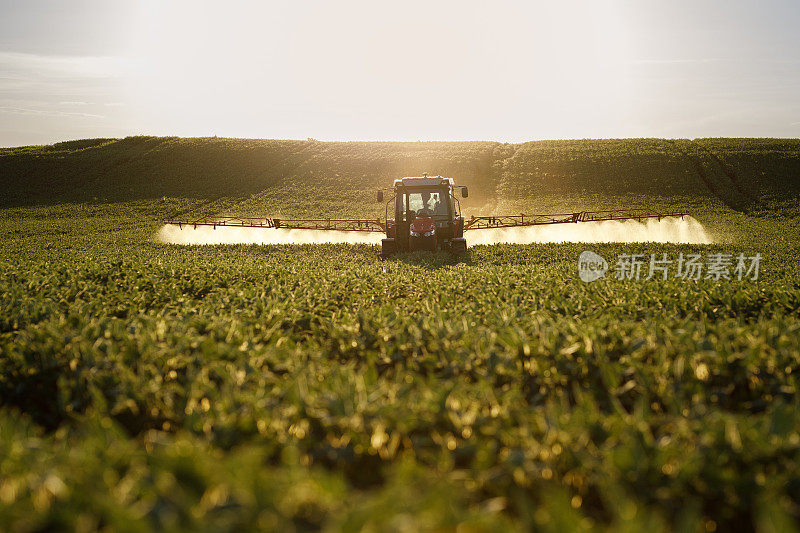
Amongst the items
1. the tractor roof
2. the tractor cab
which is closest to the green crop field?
the tractor cab

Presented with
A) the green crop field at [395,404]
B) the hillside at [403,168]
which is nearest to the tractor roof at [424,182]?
the green crop field at [395,404]

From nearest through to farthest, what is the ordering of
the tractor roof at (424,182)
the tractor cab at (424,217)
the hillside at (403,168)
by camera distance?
1. the tractor cab at (424,217)
2. the tractor roof at (424,182)
3. the hillside at (403,168)

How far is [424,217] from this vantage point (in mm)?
19594

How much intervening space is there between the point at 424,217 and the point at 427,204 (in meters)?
0.76

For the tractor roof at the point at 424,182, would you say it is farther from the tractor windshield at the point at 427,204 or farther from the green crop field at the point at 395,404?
the green crop field at the point at 395,404

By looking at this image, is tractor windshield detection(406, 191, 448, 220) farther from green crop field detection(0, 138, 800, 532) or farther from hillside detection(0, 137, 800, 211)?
hillside detection(0, 137, 800, 211)

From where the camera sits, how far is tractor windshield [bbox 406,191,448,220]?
1989 cm

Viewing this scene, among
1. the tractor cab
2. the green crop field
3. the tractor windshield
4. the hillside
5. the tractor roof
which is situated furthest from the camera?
the hillside

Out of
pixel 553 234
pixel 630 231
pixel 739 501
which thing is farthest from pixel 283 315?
pixel 630 231

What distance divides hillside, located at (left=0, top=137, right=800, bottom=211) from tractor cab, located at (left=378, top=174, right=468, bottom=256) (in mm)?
33349

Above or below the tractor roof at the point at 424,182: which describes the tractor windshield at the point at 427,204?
below

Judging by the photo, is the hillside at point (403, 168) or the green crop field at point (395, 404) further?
the hillside at point (403, 168)

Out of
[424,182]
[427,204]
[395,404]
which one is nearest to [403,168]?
[427,204]

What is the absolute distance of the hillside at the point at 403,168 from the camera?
54.0 meters
